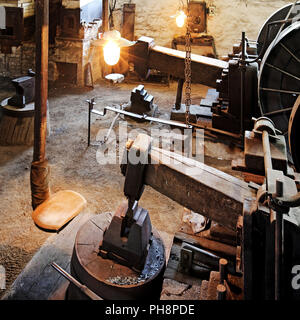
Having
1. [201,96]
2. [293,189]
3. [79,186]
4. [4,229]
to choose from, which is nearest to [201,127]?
[79,186]

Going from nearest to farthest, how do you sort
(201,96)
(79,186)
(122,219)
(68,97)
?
(122,219) → (79,186) → (68,97) → (201,96)

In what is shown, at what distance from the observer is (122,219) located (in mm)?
2723

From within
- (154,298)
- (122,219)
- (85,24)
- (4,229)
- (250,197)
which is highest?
(85,24)

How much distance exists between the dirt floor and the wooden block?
112cm

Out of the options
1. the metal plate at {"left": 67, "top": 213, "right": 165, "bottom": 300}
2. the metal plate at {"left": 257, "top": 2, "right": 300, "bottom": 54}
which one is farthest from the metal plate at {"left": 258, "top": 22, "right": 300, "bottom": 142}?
the metal plate at {"left": 67, "top": 213, "right": 165, "bottom": 300}

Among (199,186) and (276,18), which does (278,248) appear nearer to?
(199,186)

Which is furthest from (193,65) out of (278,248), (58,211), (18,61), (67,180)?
(18,61)

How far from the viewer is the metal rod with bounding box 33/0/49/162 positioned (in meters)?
3.66

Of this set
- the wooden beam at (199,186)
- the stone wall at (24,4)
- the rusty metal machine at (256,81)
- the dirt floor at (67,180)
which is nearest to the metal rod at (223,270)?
the wooden beam at (199,186)

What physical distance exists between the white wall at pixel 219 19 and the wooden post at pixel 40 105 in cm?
952

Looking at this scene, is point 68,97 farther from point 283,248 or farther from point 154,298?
point 283,248
